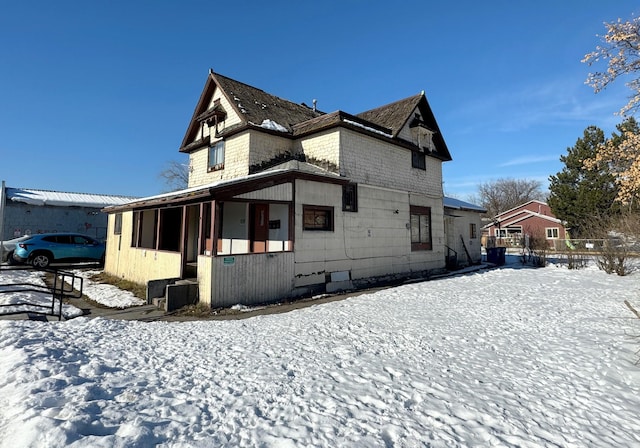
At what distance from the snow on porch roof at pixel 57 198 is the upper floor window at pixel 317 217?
20.3 meters

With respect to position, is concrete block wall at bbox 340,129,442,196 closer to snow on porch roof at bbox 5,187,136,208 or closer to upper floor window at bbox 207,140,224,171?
upper floor window at bbox 207,140,224,171

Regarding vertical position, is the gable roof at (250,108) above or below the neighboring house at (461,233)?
above

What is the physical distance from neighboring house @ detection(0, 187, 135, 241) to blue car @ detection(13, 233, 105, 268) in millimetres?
2799

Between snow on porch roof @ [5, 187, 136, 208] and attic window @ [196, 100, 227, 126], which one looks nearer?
attic window @ [196, 100, 227, 126]

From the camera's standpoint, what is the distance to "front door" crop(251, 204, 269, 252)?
37.8ft

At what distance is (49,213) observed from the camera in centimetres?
2153

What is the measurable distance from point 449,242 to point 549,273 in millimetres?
5079

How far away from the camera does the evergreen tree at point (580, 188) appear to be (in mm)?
28797

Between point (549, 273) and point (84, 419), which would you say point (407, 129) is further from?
point (84, 419)

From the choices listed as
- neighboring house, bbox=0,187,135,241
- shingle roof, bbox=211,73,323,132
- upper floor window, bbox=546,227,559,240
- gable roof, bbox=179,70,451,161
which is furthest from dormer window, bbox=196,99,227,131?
upper floor window, bbox=546,227,559,240

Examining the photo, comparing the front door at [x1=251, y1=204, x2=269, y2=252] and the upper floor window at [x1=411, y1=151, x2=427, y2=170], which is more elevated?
the upper floor window at [x1=411, y1=151, x2=427, y2=170]

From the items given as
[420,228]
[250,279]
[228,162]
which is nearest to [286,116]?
[228,162]

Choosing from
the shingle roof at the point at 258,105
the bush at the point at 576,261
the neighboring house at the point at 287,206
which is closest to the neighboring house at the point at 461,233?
the neighboring house at the point at 287,206

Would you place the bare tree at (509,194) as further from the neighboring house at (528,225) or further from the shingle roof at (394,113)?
the shingle roof at (394,113)
